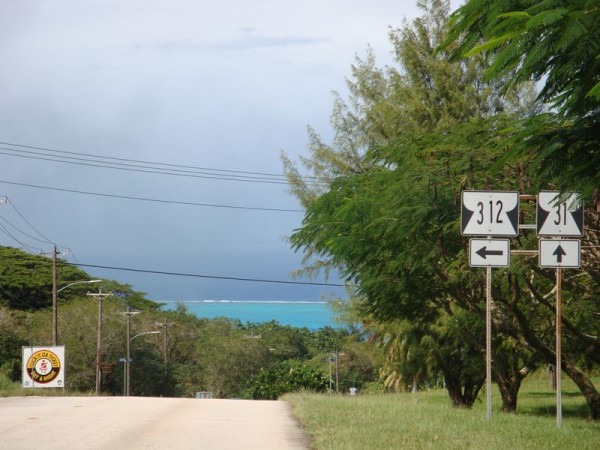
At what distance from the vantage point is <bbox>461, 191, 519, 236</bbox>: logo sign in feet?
52.6

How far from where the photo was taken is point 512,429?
14430 mm

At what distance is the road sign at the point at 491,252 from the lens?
16000mm

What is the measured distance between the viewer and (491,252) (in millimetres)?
16047

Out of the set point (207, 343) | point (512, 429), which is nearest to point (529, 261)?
point (512, 429)

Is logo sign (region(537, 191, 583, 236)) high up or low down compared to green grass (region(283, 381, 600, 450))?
up

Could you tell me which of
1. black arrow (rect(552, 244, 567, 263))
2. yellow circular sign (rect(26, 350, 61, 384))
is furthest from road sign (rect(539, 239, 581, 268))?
yellow circular sign (rect(26, 350, 61, 384))

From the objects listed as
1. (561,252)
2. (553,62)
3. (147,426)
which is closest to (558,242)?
(561,252)

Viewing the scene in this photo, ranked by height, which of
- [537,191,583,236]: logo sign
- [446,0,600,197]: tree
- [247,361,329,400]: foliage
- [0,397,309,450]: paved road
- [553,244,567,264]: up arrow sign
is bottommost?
[247,361,329,400]: foliage

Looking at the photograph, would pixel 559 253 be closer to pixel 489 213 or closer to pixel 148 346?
pixel 489 213

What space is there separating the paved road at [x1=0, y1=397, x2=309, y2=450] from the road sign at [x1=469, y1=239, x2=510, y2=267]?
3916 mm

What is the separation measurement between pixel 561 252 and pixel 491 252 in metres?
1.07

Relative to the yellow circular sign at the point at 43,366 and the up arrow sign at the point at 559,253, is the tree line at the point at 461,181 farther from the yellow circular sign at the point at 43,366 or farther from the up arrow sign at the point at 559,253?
the yellow circular sign at the point at 43,366

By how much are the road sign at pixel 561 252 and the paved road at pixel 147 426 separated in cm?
471

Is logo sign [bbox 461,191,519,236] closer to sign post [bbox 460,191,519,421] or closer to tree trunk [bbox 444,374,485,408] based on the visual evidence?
sign post [bbox 460,191,519,421]
